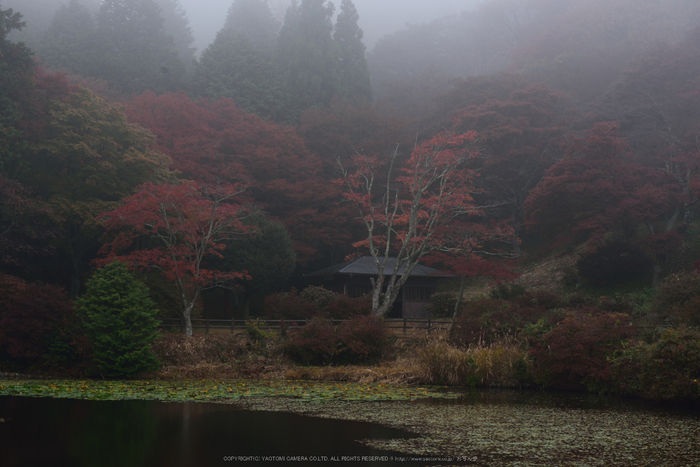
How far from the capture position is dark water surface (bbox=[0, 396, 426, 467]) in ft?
19.8

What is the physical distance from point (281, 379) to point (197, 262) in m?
5.43

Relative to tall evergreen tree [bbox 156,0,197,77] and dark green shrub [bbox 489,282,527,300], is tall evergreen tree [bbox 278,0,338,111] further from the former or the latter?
dark green shrub [bbox 489,282,527,300]

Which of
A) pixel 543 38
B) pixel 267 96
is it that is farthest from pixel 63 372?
pixel 543 38

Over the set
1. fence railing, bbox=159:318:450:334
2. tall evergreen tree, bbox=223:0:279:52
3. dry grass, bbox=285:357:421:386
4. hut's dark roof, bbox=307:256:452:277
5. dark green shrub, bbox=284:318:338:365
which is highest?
tall evergreen tree, bbox=223:0:279:52

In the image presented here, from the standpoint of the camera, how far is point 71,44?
35.9m

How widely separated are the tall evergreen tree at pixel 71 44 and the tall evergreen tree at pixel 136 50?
741 millimetres

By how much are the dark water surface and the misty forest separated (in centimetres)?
443

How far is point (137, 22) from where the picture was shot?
40312 millimetres

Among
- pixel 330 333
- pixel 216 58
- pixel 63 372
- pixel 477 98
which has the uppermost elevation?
pixel 216 58

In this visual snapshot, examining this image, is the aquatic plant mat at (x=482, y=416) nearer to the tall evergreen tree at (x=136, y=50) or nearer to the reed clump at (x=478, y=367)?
the reed clump at (x=478, y=367)

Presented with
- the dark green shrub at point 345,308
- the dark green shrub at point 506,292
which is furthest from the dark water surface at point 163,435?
the dark green shrub at point 506,292

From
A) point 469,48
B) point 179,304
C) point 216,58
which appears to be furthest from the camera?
point 469,48

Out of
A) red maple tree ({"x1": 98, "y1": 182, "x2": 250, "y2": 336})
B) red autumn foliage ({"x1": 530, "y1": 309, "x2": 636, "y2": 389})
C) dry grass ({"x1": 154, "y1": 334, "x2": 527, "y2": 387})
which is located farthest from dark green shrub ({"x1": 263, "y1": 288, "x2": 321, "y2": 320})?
red autumn foliage ({"x1": 530, "y1": 309, "x2": 636, "y2": 389})

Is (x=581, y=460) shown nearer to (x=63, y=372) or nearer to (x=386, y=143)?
(x=63, y=372)
